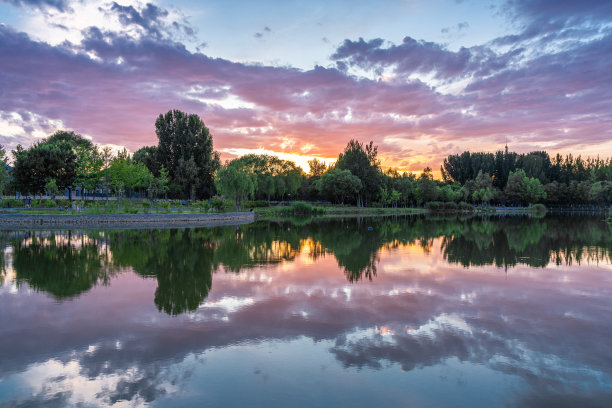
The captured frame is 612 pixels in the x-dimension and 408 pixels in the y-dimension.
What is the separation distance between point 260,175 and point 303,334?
239 ft

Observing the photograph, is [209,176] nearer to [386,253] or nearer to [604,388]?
[386,253]

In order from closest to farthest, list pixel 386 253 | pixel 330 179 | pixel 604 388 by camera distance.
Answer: pixel 604 388, pixel 386 253, pixel 330 179

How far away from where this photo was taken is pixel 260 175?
265 ft

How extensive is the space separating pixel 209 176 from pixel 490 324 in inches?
2764

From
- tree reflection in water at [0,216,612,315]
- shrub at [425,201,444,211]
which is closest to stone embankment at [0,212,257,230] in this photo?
tree reflection in water at [0,216,612,315]

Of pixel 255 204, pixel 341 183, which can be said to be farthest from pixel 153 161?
pixel 341 183

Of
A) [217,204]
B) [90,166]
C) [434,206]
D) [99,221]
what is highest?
[90,166]

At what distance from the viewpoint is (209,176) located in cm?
7544

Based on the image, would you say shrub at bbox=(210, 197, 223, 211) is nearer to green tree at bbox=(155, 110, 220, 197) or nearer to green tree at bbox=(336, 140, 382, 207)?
green tree at bbox=(155, 110, 220, 197)

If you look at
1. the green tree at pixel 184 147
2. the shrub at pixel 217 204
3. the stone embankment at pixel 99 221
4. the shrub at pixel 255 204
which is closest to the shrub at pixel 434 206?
the shrub at pixel 255 204

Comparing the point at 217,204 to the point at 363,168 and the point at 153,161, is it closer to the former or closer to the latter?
the point at 153,161

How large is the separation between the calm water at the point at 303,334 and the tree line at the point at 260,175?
43.8 m

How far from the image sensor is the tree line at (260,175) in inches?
2328

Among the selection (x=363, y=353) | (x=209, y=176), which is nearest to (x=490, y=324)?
(x=363, y=353)
